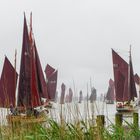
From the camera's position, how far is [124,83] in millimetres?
53531

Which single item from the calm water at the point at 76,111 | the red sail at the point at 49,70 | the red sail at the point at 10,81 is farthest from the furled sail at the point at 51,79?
the calm water at the point at 76,111

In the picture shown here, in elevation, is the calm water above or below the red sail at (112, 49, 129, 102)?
below

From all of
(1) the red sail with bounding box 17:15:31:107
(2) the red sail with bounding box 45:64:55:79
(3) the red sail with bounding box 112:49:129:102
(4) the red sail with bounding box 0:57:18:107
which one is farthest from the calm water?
(2) the red sail with bounding box 45:64:55:79

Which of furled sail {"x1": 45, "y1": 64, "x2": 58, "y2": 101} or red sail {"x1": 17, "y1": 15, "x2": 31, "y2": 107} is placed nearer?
red sail {"x1": 17, "y1": 15, "x2": 31, "y2": 107}

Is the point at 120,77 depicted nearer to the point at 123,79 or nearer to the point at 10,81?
the point at 123,79

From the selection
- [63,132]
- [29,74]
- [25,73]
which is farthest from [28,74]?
[63,132]

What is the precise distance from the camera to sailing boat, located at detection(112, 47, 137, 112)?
52938 mm

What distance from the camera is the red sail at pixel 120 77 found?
53.2 meters

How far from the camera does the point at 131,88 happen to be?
52844mm

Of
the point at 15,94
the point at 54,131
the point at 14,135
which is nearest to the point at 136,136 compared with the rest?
the point at 54,131

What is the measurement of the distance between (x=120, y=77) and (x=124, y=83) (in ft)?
2.50

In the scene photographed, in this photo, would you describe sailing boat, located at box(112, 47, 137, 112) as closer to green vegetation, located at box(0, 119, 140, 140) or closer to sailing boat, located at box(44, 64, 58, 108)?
sailing boat, located at box(44, 64, 58, 108)

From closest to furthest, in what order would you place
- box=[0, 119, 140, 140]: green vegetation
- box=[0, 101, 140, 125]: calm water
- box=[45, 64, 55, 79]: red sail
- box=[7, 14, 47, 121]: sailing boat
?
box=[0, 101, 140, 125]: calm water < box=[0, 119, 140, 140]: green vegetation < box=[7, 14, 47, 121]: sailing boat < box=[45, 64, 55, 79]: red sail

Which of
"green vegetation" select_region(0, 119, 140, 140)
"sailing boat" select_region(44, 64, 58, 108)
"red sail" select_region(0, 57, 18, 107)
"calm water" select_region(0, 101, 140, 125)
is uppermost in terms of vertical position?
"sailing boat" select_region(44, 64, 58, 108)
